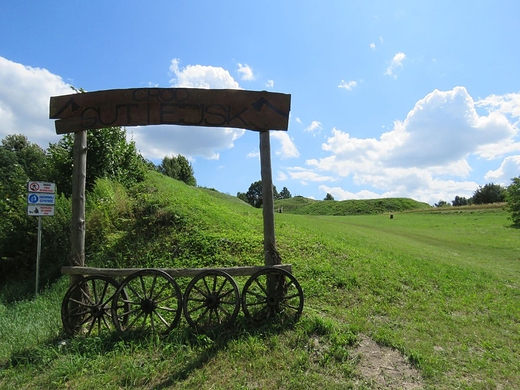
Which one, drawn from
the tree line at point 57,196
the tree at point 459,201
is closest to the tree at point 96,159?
the tree line at point 57,196

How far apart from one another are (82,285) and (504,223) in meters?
35.4

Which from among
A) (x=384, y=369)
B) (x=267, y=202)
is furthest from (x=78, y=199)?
(x=384, y=369)

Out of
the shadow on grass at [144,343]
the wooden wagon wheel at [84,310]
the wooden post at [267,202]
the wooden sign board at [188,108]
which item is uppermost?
the wooden sign board at [188,108]

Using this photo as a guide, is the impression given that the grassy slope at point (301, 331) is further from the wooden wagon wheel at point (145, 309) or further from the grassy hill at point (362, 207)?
the grassy hill at point (362, 207)

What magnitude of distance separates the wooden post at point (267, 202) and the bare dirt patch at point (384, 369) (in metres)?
1.82

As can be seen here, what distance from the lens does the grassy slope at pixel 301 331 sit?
387cm

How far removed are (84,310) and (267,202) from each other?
3.48 meters

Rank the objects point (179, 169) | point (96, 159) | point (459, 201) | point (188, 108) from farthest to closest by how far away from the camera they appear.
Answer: point (459, 201)
point (179, 169)
point (96, 159)
point (188, 108)

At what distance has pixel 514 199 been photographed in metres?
31.1

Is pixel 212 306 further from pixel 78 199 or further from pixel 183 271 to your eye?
pixel 78 199

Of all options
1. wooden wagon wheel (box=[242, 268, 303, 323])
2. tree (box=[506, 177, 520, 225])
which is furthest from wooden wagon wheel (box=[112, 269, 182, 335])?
tree (box=[506, 177, 520, 225])

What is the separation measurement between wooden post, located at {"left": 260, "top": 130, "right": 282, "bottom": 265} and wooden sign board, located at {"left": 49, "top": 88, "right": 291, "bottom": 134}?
0.31 meters

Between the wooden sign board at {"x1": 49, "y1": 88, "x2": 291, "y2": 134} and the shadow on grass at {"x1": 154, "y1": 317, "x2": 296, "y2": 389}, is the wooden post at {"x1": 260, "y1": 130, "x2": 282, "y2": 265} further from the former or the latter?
the shadow on grass at {"x1": 154, "y1": 317, "x2": 296, "y2": 389}

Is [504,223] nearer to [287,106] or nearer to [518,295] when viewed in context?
[518,295]
